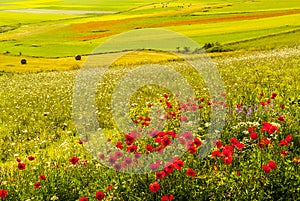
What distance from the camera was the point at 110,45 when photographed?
66250mm

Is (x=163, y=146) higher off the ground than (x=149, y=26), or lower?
higher

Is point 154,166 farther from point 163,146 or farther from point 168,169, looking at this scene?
point 163,146

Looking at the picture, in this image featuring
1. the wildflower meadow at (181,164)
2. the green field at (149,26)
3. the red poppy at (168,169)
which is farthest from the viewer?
the green field at (149,26)

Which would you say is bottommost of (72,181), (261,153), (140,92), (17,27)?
(17,27)

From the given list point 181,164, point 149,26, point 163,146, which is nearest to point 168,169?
point 181,164

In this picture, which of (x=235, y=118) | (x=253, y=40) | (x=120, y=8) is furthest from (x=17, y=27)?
(x=235, y=118)

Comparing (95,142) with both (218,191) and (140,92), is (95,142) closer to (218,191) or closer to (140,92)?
(218,191)

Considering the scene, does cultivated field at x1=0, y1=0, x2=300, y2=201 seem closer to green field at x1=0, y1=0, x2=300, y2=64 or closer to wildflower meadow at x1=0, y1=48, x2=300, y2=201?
wildflower meadow at x1=0, y1=48, x2=300, y2=201

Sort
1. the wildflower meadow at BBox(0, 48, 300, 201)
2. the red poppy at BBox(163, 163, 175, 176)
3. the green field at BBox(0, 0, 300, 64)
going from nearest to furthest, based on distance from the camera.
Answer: the red poppy at BBox(163, 163, 175, 176) → the wildflower meadow at BBox(0, 48, 300, 201) → the green field at BBox(0, 0, 300, 64)

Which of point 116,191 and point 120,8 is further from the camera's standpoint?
point 120,8

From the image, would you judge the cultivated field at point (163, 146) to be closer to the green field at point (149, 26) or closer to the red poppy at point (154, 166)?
the red poppy at point (154, 166)

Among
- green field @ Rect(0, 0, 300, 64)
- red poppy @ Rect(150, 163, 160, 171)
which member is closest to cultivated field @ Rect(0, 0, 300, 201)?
red poppy @ Rect(150, 163, 160, 171)

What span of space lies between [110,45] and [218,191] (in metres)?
61.8

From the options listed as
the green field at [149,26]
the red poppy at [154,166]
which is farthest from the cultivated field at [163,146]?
the green field at [149,26]
